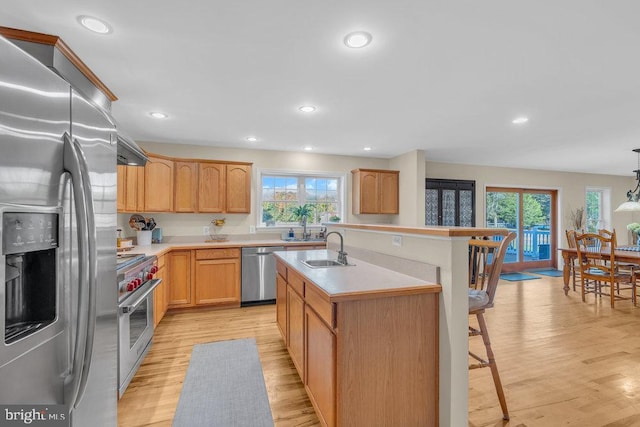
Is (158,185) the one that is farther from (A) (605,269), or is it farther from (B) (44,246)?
(A) (605,269)

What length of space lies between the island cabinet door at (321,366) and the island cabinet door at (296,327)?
0.43ft

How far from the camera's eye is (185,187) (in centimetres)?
444

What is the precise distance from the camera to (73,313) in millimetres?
834

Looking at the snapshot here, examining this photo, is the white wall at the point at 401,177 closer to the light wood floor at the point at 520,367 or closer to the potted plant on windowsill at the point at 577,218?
the potted plant on windowsill at the point at 577,218

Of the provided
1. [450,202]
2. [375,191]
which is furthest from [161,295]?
[450,202]

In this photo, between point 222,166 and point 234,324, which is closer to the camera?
point 234,324

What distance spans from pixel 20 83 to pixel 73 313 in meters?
0.60

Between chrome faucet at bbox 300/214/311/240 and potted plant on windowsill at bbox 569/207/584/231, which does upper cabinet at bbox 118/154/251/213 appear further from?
potted plant on windowsill at bbox 569/207/584/231

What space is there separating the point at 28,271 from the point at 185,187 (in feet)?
12.9

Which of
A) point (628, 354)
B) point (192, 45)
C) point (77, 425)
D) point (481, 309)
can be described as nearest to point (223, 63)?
point (192, 45)

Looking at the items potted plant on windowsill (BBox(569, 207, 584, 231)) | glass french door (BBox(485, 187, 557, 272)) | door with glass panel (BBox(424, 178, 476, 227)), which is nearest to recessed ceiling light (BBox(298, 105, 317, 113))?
door with glass panel (BBox(424, 178, 476, 227))

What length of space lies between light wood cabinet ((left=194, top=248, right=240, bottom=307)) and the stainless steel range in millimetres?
1265

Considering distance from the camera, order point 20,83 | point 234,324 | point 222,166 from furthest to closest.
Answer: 1. point 222,166
2. point 234,324
3. point 20,83

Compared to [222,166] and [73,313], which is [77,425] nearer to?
[73,313]
